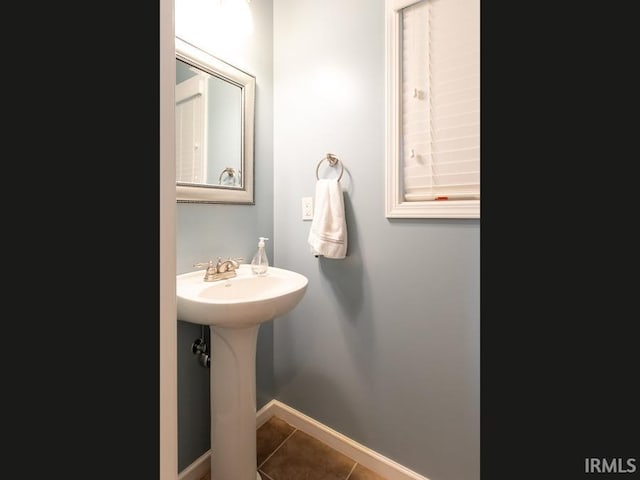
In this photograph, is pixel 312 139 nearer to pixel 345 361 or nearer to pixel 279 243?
pixel 279 243

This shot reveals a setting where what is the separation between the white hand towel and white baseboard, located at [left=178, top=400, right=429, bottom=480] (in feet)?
2.83

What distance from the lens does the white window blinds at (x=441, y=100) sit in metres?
0.94

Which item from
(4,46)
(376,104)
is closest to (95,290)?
(4,46)

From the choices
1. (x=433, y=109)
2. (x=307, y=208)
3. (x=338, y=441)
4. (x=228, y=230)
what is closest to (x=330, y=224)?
(x=307, y=208)

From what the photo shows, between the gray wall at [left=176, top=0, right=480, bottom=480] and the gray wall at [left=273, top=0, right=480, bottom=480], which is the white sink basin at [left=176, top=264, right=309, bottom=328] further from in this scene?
the gray wall at [left=273, top=0, right=480, bottom=480]

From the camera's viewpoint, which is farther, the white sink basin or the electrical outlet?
the electrical outlet

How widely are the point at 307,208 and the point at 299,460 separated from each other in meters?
1.16

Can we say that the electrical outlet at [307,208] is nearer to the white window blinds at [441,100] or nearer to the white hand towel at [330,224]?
the white hand towel at [330,224]

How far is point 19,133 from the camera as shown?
0.20 metres

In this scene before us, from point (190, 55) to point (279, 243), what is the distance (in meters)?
0.90

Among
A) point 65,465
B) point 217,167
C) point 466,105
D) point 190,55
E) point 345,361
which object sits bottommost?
point 345,361

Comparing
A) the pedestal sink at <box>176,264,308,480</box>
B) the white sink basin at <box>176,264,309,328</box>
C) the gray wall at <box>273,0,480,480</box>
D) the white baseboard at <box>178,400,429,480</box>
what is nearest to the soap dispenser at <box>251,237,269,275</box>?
the white sink basin at <box>176,264,309,328</box>

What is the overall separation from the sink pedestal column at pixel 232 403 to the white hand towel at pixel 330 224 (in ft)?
1.44

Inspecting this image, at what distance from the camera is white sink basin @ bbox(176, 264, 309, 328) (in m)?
0.79
